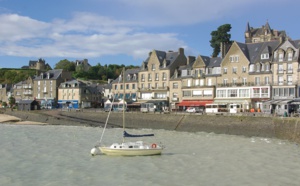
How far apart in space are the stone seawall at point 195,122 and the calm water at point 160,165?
17.6 ft

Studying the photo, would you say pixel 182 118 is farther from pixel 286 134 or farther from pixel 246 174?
pixel 246 174

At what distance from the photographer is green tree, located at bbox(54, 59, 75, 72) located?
477ft

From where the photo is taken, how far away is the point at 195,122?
2021 inches

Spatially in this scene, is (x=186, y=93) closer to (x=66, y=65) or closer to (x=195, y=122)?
(x=195, y=122)

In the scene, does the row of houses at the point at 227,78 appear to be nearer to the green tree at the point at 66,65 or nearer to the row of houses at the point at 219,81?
the row of houses at the point at 219,81

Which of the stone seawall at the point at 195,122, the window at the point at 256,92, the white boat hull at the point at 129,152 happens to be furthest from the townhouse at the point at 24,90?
the white boat hull at the point at 129,152

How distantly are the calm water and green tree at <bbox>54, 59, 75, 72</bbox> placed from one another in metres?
111

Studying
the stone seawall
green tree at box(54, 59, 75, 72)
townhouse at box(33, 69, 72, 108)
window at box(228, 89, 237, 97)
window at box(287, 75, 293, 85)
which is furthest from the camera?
green tree at box(54, 59, 75, 72)

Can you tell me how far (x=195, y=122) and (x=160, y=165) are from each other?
25.8 meters

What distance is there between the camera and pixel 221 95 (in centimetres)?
6375

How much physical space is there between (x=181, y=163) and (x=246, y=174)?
5.06 metres

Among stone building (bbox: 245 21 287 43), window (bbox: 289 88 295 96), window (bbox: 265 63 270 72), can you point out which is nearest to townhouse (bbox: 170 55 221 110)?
window (bbox: 265 63 270 72)

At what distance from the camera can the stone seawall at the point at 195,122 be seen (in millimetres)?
42062

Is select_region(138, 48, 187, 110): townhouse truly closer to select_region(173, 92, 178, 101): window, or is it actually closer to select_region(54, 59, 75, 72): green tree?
select_region(173, 92, 178, 101): window
